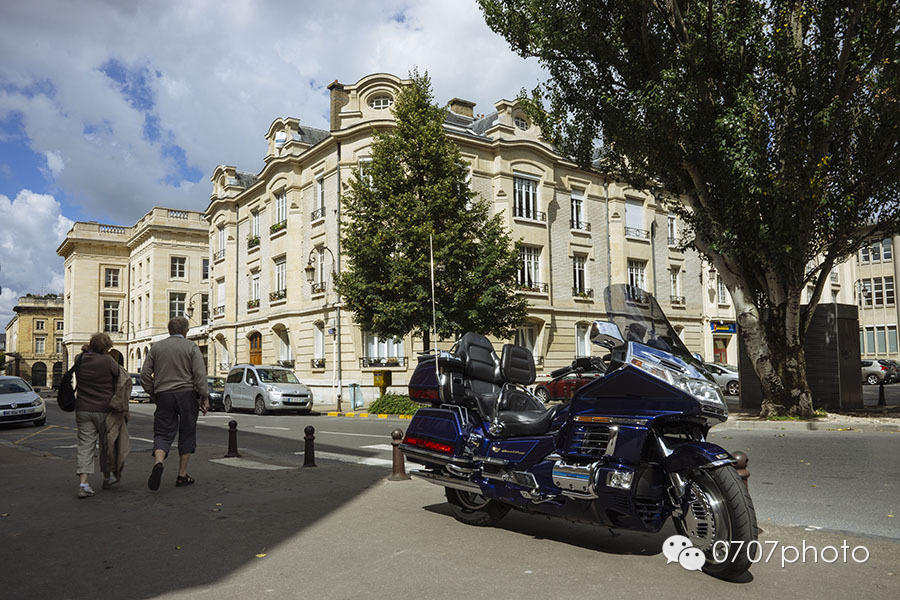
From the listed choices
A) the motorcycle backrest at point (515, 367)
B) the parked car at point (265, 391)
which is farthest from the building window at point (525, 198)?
the motorcycle backrest at point (515, 367)

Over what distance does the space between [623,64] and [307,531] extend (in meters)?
13.3

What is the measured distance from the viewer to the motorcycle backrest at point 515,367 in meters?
5.62

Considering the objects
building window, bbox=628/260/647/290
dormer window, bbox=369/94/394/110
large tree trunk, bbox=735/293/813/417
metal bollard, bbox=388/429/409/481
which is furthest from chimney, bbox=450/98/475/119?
metal bollard, bbox=388/429/409/481

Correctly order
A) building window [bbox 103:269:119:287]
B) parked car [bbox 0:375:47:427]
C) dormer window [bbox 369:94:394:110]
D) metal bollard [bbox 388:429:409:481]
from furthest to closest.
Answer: building window [bbox 103:269:119:287], dormer window [bbox 369:94:394:110], parked car [bbox 0:375:47:427], metal bollard [bbox 388:429:409:481]

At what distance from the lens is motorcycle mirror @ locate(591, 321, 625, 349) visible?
4.65 m

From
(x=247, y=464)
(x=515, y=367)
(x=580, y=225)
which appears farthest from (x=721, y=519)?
(x=580, y=225)

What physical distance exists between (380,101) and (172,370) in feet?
78.1

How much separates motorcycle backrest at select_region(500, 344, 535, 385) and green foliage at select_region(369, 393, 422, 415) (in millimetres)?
15560

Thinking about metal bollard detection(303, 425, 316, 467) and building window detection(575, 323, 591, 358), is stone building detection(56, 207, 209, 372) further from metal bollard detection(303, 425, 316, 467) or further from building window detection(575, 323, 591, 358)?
metal bollard detection(303, 425, 316, 467)

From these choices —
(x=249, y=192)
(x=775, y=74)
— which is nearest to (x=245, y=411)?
(x=249, y=192)

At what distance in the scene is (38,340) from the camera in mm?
92000

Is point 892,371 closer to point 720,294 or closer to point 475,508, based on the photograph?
point 720,294

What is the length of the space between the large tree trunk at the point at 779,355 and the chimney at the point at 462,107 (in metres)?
21.2

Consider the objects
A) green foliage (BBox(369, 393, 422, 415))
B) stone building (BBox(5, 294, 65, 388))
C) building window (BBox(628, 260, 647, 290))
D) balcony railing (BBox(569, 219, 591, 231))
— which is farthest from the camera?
stone building (BBox(5, 294, 65, 388))
